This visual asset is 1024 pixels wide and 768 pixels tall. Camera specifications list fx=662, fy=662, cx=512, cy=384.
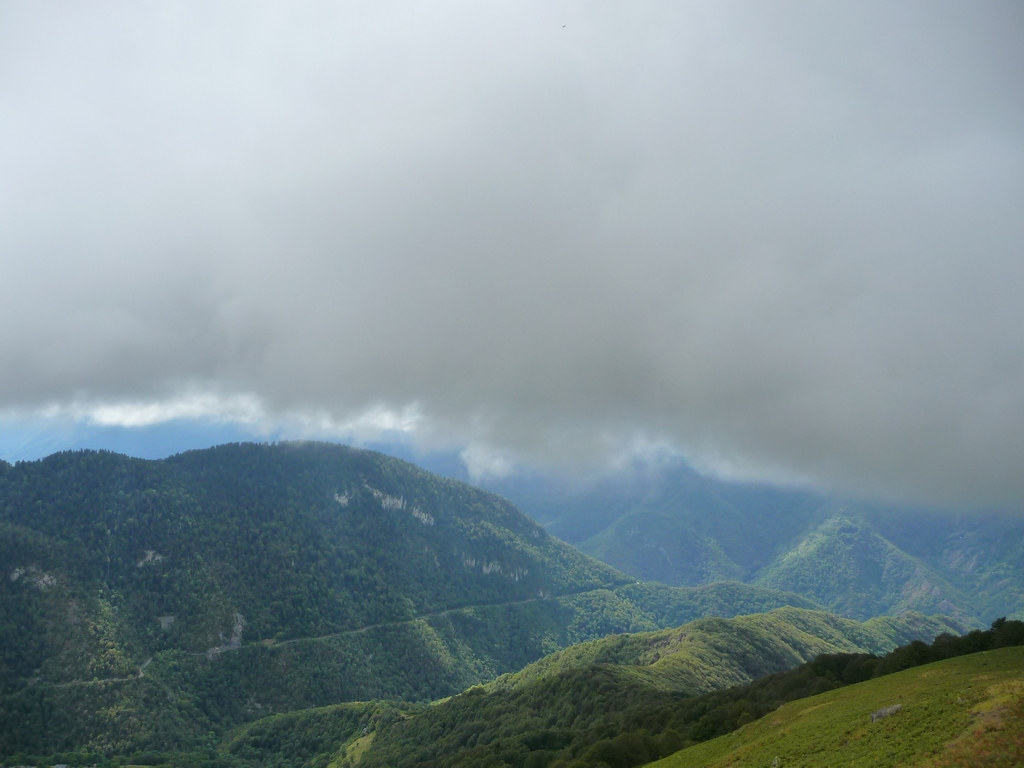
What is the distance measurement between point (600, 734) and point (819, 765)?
81903 millimetres

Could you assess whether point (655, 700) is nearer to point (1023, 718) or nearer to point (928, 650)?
point (928, 650)

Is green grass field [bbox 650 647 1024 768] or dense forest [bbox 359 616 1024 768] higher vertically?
green grass field [bbox 650 647 1024 768]

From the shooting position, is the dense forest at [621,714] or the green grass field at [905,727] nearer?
the green grass field at [905,727]

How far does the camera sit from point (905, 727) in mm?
55625

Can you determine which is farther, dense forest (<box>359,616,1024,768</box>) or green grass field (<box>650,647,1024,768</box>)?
dense forest (<box>359,616,1024,768</box>)

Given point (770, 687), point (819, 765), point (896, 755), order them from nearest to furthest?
point (896, 755)
point (819, 765)
point (770, 687)

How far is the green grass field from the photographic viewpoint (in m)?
46.9

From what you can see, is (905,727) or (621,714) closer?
(905,727)

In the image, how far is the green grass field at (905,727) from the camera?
46875 mm

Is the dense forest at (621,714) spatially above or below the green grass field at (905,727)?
below

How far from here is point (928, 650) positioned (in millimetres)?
96875

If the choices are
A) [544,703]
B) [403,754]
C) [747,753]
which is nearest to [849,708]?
[747,753]

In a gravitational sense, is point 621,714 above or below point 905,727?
below

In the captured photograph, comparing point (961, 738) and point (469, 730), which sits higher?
point (961, 738)
